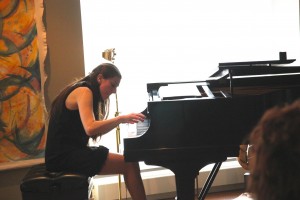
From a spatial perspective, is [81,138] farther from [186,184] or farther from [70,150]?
[186,184]

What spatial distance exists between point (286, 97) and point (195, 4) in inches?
68.7

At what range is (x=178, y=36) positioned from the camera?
3.65 metres

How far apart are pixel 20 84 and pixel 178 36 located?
5.07ft

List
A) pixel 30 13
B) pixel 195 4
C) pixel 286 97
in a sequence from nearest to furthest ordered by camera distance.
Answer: pixel 286 97 < pixel 30 13 < pixel 195 4

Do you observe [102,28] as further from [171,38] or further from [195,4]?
[195,4]

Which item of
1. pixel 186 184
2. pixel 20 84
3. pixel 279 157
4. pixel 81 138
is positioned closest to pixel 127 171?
pixel 81 138

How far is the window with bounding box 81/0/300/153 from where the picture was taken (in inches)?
136

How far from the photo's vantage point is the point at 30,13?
9.89ft

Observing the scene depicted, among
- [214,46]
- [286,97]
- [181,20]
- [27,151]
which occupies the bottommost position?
[27,151]

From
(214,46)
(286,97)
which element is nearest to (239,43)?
(214,46)

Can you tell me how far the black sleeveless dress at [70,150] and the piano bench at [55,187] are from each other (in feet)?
0.30

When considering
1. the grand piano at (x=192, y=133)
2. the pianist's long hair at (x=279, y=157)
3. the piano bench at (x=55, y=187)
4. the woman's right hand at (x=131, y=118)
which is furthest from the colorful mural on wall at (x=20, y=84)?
the pianist's long hair at (x=279, y=157)

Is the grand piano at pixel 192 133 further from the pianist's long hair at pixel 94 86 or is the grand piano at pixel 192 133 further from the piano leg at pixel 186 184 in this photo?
the pianist's long hair at pixel 94 86

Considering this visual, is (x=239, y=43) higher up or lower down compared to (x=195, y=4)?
lower down
